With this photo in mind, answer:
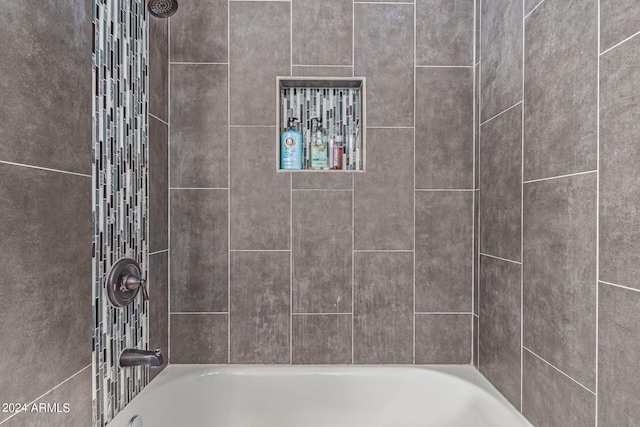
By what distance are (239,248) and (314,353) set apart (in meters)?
0.56

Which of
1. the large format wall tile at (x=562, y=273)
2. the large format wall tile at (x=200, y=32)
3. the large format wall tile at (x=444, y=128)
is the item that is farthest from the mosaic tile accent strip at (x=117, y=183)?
the large format wall tile at (x=562, y=273)

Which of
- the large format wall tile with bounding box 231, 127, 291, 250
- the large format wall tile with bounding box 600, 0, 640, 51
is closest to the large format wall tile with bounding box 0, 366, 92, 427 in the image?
the large format wall tile with bounding box 231, 127, 291, 250

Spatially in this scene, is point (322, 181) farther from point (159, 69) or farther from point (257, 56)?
point (159, 69)

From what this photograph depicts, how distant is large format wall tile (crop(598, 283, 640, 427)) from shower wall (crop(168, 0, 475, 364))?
0.78 meters

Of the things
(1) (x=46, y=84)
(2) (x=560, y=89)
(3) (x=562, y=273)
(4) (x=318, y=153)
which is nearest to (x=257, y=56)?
(4) (x=318, y=153)

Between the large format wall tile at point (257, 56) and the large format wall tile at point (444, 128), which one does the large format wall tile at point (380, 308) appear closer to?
the large format wall tile at point (444, 128)

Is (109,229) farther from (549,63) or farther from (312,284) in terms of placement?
(549,63)

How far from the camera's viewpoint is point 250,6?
1624 mm

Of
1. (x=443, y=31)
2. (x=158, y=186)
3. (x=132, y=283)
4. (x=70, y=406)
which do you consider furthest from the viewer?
(x=443, y=31)

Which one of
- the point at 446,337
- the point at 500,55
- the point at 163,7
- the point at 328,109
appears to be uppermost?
the point at 163,7

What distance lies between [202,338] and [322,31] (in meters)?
1.42

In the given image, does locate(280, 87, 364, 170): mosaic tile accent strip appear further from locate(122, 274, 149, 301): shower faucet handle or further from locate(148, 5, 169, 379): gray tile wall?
locate(122, 274, 149, 301): shower faucet handle

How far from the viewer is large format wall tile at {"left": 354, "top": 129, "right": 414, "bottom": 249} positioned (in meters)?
1.64

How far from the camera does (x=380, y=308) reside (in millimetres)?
1642
